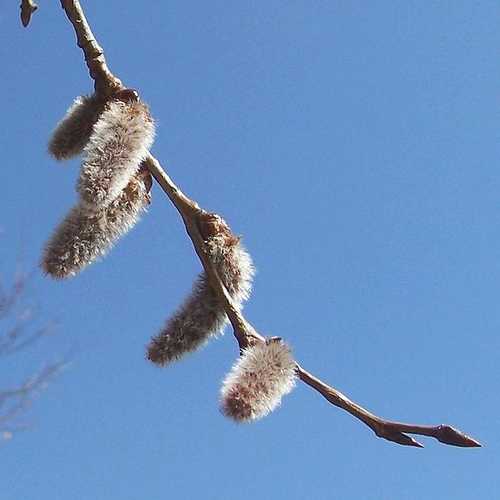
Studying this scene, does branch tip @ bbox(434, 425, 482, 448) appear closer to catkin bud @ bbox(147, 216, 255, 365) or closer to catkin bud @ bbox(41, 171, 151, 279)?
catkin bud @ bbox(147, 216, 255, 365)

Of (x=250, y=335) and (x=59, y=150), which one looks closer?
(x=250, y=335)

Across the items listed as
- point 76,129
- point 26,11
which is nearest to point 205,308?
point 76,129

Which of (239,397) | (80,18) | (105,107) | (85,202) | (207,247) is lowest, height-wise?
(239,397)

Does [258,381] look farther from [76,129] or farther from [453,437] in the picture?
[76,129]

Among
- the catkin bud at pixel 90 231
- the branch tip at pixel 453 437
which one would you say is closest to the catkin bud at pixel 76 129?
the catkin bud at pixel 90 231

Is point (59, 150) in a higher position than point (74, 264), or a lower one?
higher

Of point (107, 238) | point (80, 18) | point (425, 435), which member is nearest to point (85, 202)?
point (107, 238)

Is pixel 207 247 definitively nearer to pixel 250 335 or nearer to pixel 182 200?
pixel 182 200

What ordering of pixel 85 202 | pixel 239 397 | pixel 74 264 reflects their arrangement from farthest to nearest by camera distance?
pixel 74 264 < pixel 85 202 < pixel 239 397
